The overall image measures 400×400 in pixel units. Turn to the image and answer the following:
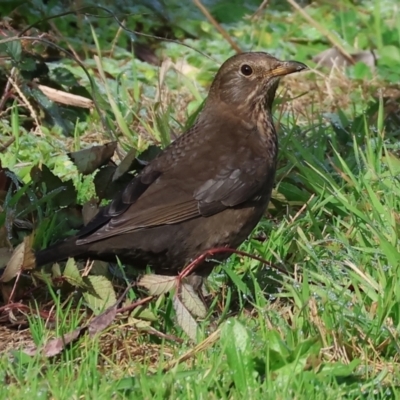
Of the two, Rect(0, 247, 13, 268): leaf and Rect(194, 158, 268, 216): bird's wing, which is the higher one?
Rect(194, 158, 268, 216): bird's wing

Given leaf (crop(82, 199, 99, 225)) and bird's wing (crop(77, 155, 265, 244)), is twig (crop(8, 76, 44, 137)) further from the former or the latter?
bird's wing (crop(77, 155, 265, 244))

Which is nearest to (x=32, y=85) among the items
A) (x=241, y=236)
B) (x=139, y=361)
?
(x=241, y=236)

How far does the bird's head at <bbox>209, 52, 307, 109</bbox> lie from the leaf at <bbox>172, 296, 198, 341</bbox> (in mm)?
1418

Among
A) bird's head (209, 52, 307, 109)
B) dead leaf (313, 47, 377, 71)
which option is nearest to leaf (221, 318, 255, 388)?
bird's head (209, 52, 307, 109)

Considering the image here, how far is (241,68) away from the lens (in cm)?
495

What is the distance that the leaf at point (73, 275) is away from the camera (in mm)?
4027

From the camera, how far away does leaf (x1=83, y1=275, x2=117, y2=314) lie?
4.04 m

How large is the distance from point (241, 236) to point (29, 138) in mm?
2019

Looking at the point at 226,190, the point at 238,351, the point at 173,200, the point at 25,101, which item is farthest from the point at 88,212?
the point at 25,101

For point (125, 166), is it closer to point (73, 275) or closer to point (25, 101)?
point (73, 275)

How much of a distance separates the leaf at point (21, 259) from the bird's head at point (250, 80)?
138cm

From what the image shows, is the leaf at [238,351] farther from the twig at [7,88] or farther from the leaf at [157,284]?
the twig at [7,88]

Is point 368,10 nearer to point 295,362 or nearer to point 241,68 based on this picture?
point 241,68

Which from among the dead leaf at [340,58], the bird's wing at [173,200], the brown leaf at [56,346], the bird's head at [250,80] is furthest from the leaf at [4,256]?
the dead leaf at [340,58]
